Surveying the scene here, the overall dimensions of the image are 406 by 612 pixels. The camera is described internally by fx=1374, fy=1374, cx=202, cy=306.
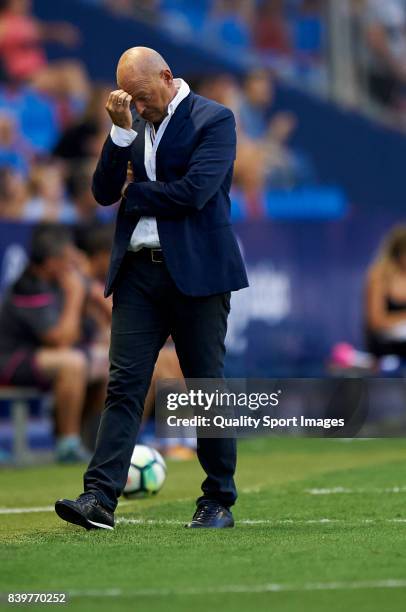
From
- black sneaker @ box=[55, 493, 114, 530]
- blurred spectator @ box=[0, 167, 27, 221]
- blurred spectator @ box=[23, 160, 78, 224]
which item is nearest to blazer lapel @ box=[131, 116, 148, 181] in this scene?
black sneaker @ box=[55, 493, 114, 530]

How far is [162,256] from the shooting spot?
19.8ft

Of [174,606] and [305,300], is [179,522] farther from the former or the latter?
[305,300]

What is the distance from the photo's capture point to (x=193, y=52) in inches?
678

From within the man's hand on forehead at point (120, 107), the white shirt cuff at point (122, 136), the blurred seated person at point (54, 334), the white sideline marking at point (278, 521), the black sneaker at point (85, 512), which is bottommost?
the white sideline marking at point (278, 521)

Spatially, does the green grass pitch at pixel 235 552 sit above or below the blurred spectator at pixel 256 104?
below

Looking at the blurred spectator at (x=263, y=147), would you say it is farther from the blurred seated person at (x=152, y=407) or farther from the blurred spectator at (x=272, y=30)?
the blurred seated person at (x=152, y=407)

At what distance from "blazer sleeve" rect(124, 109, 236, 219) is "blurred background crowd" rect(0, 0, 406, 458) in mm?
5289

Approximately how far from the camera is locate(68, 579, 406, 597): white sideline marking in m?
4.43

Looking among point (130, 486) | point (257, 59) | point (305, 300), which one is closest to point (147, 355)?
point (130, 486)

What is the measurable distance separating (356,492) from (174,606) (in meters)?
3.79

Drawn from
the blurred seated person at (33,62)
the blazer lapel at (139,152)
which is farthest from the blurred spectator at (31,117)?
the blazer lapel at (139,152)

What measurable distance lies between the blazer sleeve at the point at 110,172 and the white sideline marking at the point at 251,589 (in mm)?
2148

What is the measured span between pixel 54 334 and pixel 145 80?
5.73 meters

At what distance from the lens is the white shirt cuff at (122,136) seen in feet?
19.5
